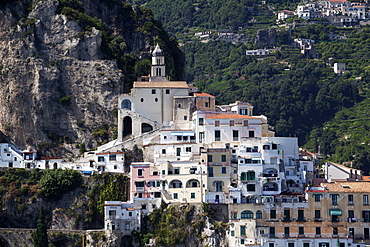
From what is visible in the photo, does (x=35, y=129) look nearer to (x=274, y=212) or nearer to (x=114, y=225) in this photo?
(x=114, y=225)

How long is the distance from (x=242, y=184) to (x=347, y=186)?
27.8ft

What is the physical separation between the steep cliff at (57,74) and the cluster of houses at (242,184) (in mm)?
4678

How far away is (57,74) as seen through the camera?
95.5m

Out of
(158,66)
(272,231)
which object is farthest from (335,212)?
(158,66)

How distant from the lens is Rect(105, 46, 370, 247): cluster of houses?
266 ft

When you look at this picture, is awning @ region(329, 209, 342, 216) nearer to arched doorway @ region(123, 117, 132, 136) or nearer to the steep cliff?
arched doorway @ region(123, 117, 132, 136)

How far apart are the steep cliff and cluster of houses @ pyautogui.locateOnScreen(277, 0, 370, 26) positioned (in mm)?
72269

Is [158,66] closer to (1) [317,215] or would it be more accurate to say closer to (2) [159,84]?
(2) [159,84]

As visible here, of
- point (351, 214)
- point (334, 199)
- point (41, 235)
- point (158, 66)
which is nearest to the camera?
point (334, 199)

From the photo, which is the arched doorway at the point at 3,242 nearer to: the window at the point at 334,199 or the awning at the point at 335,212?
the awning at the point at 335,212

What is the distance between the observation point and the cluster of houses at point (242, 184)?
266 feet

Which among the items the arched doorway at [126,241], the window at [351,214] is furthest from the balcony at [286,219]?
the arched doorway at [126,241]

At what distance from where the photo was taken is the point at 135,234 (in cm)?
8231

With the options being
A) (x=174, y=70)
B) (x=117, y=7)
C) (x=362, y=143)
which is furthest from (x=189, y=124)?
(x=362, y=143)
